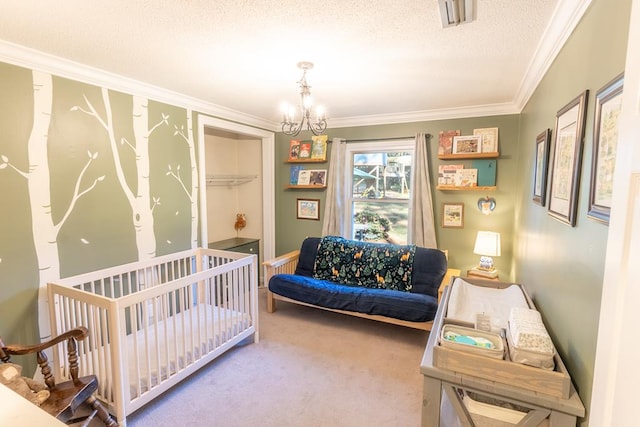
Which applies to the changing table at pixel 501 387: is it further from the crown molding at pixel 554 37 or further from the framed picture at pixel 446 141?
the framed picture at pixel 446 141

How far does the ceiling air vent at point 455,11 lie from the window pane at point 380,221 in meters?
2.43

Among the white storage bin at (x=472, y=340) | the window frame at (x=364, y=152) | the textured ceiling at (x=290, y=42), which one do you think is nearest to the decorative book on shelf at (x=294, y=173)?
the window frame at (x=364, y=152)

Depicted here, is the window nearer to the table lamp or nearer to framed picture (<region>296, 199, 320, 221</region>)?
framed picture (<region>296, 199, 320, 221</region>)

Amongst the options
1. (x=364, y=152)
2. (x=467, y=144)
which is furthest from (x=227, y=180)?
(x=467, y=144)

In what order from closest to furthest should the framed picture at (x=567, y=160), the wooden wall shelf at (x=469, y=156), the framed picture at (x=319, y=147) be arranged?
the framed picture at (x=567, y=160) → the wooden wall shelf at (x=469, y=156) → the framed picture at (x=319, y=147)

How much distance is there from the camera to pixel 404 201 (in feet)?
12.5

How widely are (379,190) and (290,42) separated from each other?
242 centimetres

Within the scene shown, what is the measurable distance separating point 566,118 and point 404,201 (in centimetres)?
234

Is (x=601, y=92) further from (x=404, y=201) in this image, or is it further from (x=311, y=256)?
(x=311, y=256)

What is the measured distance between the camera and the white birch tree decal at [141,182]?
2.60 m

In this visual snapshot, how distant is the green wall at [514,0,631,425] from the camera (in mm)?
1055

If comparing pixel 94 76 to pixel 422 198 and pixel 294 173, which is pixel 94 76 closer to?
pixel 294 173

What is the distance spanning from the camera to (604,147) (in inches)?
40.8

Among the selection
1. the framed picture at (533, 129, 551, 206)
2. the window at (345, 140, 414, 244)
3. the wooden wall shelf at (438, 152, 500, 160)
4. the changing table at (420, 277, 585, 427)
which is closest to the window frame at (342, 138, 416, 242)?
the window at (345, 140, 414, 244)
